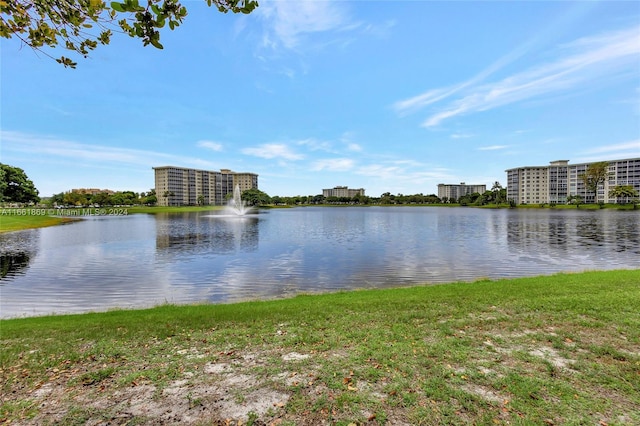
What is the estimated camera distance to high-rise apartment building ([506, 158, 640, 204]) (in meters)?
161

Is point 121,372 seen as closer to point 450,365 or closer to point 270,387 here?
point 270,387

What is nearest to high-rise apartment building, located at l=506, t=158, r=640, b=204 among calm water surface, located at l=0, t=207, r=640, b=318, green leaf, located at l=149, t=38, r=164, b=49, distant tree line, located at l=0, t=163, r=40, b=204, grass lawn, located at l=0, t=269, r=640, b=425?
calm water surface, located at l=0, t=207, r=640, b=318

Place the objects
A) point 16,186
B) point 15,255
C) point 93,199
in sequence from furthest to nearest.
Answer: point 93,199 → point 16,186 → point 15,255

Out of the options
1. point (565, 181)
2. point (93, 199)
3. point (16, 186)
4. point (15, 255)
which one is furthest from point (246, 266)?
point (565, 181)

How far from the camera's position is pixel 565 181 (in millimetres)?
185625

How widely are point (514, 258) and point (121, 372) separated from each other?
2631 centimetres

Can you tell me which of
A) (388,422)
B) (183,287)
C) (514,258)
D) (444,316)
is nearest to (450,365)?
(388,422)

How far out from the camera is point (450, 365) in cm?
598

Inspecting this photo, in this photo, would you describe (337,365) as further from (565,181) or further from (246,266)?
(565,181)

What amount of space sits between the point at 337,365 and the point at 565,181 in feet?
758

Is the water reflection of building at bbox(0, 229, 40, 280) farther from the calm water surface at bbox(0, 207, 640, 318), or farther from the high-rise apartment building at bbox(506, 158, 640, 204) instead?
the high-rise apartment building at bbox(506, 158, 640, 204)

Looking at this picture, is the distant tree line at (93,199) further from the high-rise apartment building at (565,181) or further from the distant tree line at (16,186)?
the high-rise apartment building at (565,181)

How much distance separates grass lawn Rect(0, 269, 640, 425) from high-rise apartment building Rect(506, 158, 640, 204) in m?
209

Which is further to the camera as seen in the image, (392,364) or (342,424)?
(392,364)
